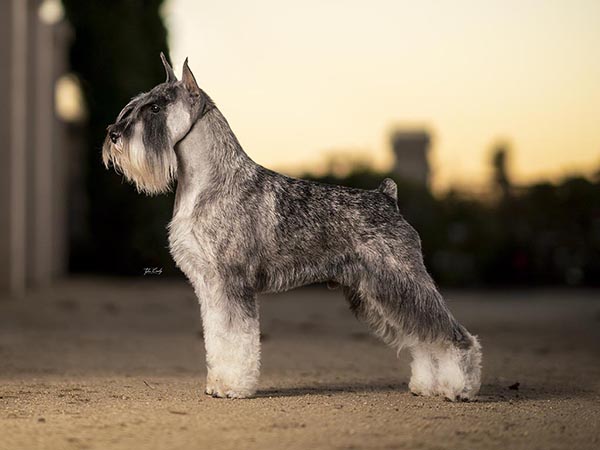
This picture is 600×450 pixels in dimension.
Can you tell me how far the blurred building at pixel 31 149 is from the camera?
62.7 feet

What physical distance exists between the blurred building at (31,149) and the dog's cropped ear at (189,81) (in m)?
12.9

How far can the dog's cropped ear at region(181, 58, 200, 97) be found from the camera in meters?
6.89

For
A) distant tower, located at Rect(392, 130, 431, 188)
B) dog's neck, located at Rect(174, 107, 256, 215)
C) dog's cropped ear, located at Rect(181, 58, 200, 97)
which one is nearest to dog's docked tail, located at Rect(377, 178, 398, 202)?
dog's neck, located at Rect(174, 107, 256, 215)

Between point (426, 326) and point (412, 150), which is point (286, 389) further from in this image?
point (412, 150)

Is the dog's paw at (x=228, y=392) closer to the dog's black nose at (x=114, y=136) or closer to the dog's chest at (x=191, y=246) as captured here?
the dog's chest at (x=191, y=246)

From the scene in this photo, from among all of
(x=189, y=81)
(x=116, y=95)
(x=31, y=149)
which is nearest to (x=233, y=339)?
(x=189, y=81)

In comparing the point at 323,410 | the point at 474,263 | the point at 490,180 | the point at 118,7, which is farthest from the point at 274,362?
the point at 118,7

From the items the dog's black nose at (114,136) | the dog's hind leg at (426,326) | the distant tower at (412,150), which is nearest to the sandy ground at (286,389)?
the dog's hind leg at (426,326)

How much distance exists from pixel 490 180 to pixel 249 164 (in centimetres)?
1857

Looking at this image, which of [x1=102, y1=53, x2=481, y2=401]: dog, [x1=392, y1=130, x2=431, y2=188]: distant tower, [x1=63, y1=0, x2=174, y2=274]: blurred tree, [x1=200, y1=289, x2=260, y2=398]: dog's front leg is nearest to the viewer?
[x1=200, y1=289, x2=260, y2=398]: dog's front leg

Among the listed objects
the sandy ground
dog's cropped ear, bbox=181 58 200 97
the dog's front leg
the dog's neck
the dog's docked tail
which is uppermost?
dog's cropped ear, bbox=181 58 200 97

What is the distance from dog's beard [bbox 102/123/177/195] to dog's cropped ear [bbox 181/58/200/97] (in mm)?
455

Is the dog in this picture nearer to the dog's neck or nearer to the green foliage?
the dog's neck

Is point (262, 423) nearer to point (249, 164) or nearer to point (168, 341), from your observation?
point (249, 164)
